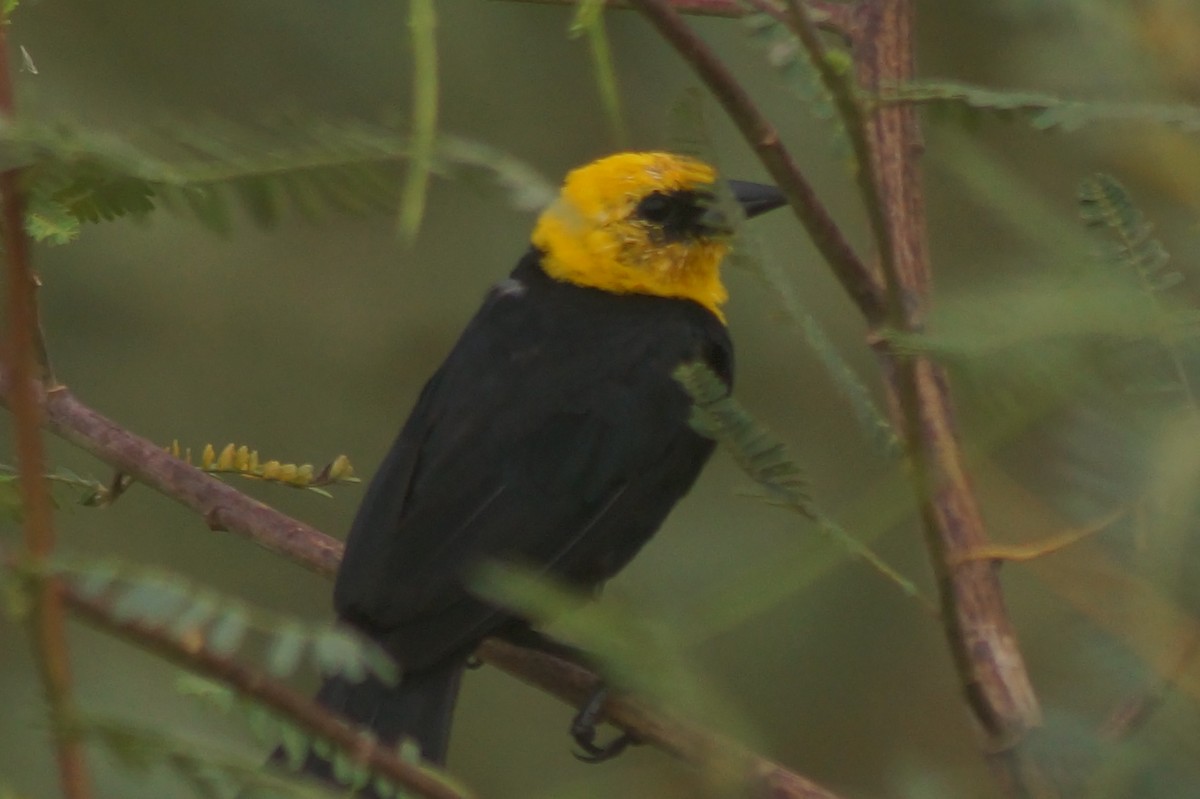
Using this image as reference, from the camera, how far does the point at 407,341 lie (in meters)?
5.08

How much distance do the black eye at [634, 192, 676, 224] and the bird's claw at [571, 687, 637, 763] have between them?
3.38 feet

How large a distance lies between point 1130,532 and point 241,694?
1.54 ft

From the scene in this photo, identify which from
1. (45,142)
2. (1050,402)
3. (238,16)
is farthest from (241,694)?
(238,16)

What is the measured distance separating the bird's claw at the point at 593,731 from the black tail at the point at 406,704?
227 mm

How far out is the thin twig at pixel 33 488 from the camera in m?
0.91

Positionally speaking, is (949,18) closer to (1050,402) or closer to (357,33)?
(357,33)

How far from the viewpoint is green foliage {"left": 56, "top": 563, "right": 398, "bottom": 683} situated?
93 centimetres

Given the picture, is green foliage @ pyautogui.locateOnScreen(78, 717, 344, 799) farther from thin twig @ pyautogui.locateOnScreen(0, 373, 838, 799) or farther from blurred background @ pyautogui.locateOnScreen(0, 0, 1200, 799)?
blurred background @ pyautogui.locateOnScreen(0, 0, 1200, 799)

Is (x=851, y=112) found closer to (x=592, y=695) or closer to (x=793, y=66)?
(x=793, y=66)

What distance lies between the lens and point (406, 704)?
2.78 meters

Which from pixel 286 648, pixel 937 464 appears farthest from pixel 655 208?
pixel 286 648

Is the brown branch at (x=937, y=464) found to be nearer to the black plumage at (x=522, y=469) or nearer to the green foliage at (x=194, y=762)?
the green foliage at (x=194, y=762)

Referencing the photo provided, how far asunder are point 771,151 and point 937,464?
15.6 inches

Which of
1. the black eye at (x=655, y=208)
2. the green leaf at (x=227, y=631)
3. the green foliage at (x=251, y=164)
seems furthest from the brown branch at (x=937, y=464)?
the black eye at (x=655, y=208)
